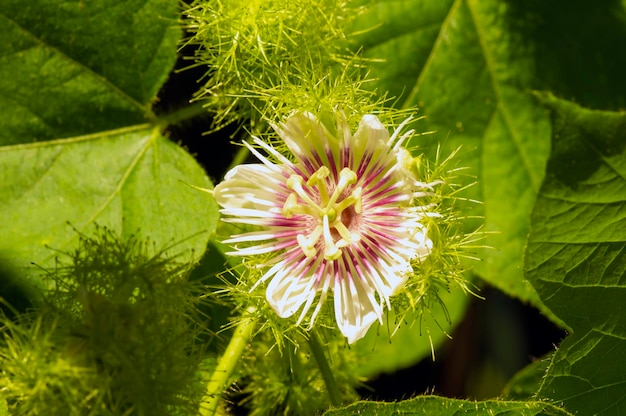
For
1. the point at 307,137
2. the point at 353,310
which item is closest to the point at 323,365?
the point at 353,310

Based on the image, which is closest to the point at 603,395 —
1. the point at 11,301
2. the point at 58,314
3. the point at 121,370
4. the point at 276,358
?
the point at 276,358

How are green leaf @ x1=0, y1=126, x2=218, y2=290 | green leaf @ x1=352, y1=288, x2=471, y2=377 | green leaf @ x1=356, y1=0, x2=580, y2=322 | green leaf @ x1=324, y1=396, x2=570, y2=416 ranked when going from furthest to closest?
green leaf @ x1=352, y1=288, x2=471, y2=377
green leaf @ x1=356, y1=0, x2=580, y2=322
green leaf @ x1=0, y1=126, x2=218, y2=290
green leaf @ x1=324, y1=396, x2=570, y2=416

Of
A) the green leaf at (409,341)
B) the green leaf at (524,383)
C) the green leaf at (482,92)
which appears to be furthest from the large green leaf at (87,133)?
the green leaf at (524,383)

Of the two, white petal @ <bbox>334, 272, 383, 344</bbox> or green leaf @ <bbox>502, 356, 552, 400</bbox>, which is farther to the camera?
green leaf @ <bbox>502, 356, 552, 400</bbox>

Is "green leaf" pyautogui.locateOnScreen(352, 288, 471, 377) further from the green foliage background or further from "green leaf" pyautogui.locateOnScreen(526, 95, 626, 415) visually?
"green leaf" pyautogui.locateOnScreen(526, 95, 626, 415)

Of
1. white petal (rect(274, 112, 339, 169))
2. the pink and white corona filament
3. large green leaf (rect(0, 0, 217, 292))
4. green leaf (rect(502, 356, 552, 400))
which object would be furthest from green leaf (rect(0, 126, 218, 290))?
green leaf (rect(502, 356, 552, 400))

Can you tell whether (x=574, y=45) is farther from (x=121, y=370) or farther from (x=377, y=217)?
(x=121, y=370)

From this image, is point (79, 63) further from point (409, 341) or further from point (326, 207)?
point (409, 341)
